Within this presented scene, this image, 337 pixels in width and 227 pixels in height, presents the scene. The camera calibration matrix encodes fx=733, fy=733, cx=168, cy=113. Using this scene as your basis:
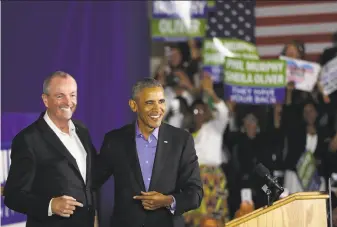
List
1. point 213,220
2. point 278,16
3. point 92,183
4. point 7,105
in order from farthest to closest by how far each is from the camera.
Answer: point 278,16, point 213,220, point 7,105, point 92,183

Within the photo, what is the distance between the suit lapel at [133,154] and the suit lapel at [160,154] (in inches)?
2.0

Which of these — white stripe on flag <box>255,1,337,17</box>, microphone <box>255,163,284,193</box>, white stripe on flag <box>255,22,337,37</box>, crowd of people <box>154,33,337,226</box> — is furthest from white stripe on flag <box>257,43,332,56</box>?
microphone <box>255,163,284,193</box>

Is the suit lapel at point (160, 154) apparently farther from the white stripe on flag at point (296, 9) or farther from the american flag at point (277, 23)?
the white stripe on flag at point (296, 9)

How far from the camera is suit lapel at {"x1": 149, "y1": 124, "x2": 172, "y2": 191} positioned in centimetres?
286

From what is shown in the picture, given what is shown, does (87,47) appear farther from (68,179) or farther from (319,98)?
(68,179)

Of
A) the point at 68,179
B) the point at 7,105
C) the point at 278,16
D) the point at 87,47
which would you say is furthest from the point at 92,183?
the point at 278,16

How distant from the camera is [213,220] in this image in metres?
6.38

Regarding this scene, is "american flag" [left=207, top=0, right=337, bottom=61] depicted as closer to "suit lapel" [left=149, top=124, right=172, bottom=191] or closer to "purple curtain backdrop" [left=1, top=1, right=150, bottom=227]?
"purple curtain backdrop" [left=1, top=1, right=150, bottom=227]

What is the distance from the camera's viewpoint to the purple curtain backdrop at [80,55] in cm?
594

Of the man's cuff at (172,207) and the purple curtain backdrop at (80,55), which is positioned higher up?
the purple curtain backdrop at (80,55)

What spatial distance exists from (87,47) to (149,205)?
3.74m

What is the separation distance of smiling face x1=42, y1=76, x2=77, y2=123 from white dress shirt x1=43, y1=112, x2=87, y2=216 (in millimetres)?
81

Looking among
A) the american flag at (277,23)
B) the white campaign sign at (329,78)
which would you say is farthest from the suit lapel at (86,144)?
the american flag at (277,23)

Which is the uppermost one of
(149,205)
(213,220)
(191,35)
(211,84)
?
(191,35)
